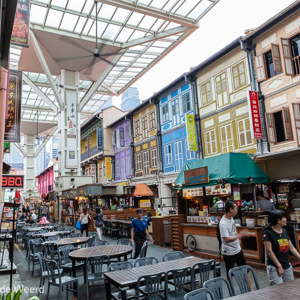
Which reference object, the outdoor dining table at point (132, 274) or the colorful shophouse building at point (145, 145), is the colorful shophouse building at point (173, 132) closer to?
the colorful shophouse building at point (145, 145)

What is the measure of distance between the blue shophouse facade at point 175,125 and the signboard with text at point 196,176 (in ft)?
26.9

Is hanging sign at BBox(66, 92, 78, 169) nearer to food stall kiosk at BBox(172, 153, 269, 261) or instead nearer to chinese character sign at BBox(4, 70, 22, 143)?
food stall kiosk at BBox(172, 153, 269, 261)

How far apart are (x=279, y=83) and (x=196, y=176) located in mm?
6530

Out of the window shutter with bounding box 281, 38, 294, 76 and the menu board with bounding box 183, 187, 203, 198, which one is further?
the window shutter with bounding box 281, 38, 294, 76

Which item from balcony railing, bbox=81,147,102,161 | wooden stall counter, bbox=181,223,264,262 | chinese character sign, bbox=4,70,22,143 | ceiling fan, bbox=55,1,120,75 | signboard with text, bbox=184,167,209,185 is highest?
ceiling fan, bbox=55,1,120,75

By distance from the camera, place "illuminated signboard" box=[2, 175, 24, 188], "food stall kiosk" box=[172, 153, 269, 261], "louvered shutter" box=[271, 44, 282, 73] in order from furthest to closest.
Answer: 1. "louvered shutter" box=[271, 44, 282, 73]
2. "illuminated signboard" box=[2, 175, 24, 188]
3. "food stall kiosk" box=[172, 153, 269, 261]

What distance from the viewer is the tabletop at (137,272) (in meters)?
4.68

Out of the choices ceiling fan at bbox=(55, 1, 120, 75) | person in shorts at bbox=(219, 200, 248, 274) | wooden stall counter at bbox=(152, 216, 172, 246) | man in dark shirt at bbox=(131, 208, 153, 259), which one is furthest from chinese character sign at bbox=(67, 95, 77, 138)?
person in shorts at bbox=(219, 200, 248, 274)

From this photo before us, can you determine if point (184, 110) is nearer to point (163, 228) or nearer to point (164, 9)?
point (164, 9)

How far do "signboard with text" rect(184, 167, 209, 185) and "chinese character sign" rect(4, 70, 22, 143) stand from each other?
20.2ft

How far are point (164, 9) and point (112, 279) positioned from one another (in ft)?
56.9

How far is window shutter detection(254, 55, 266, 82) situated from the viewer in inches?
565

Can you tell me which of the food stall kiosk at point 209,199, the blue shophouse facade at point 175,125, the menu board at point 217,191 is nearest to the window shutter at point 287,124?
the food stall kiosk at point 209,199

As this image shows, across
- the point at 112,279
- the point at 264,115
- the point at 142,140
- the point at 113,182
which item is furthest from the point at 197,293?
the point at 113,182
